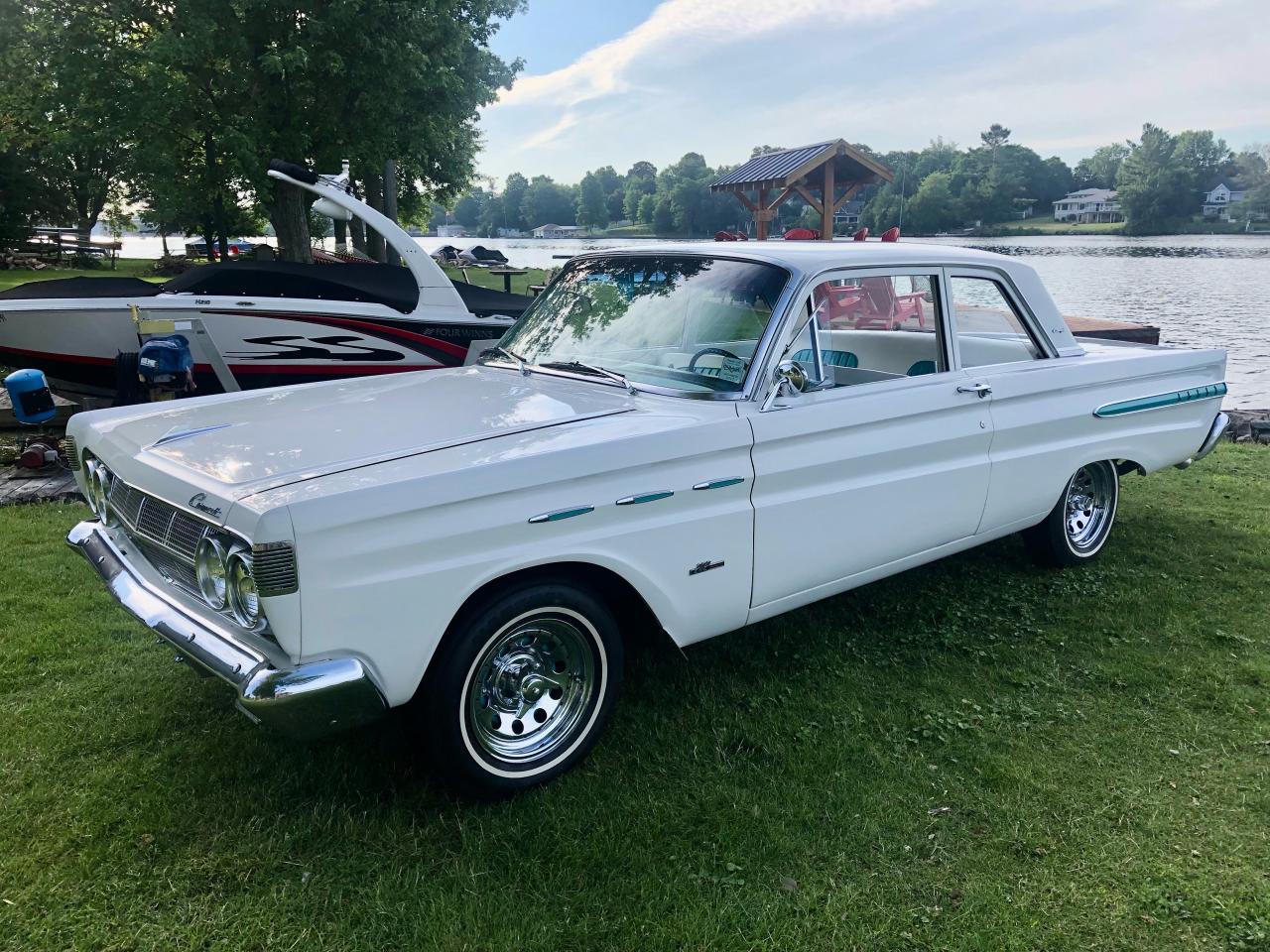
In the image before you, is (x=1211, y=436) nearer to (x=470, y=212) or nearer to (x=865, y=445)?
(x=865, y=445)

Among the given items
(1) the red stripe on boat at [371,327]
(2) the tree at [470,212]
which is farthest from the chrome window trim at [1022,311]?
(2) the tree at [470,212]

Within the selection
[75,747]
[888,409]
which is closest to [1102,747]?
[888,409]

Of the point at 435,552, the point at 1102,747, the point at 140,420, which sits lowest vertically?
the point at 1102,747

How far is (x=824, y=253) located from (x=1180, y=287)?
30.8 metres

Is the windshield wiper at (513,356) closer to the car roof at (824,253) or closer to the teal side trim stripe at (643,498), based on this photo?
the car roof at (824,253)

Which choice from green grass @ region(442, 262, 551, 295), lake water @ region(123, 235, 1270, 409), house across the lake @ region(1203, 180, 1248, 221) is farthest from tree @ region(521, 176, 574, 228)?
house across the lake @ region(1203, 180, 1248, 221)

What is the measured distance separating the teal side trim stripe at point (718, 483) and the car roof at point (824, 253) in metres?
0.99

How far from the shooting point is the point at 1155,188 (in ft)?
190

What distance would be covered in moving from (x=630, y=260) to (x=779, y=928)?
2.86 m

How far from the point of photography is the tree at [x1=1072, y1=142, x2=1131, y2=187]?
74.9 m

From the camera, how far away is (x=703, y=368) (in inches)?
139

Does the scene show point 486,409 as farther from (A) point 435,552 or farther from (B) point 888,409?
(B) point 888,409

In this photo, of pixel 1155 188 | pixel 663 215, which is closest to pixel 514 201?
pixel 663 215

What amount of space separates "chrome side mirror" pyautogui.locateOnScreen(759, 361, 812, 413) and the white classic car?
14mm
